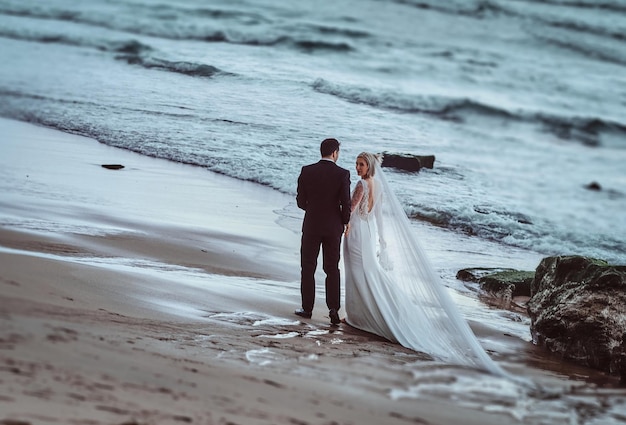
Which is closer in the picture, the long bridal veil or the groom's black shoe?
the long bridal veil

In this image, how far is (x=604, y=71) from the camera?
1830 centimetres

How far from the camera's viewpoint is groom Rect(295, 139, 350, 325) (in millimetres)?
4660

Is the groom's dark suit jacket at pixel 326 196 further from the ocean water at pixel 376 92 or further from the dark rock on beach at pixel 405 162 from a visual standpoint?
the dark rock on beach at pixel 405 162

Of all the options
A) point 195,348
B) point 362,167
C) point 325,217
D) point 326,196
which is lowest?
point 195,348

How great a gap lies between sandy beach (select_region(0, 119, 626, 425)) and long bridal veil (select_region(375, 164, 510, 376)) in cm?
17

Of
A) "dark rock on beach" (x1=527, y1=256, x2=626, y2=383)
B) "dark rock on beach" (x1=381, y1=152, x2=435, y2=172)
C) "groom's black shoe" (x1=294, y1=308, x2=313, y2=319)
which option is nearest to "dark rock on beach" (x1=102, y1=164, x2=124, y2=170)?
"dark rock on beach" (x1=381, y1=152, x2=435, y2=172)

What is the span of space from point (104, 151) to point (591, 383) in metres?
7.07

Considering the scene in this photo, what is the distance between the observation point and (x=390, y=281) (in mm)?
4621

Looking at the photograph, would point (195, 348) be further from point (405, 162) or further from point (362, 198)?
point (405, 162)

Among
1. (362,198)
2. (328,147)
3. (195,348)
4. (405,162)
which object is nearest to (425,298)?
(362,198)

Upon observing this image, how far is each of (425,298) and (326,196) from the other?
0.78 meters

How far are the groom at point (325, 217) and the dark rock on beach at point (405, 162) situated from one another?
6.35 metres

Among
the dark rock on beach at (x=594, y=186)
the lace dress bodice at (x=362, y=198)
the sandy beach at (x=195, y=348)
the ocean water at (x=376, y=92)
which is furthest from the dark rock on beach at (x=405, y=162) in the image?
the lace dress bodice at (x=362, y=198)

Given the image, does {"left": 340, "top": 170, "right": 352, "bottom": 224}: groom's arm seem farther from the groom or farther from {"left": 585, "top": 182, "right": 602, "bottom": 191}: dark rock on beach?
{"left": 585, "top": 182, "right": 602, "bottom": 191}: dark rock on beach
